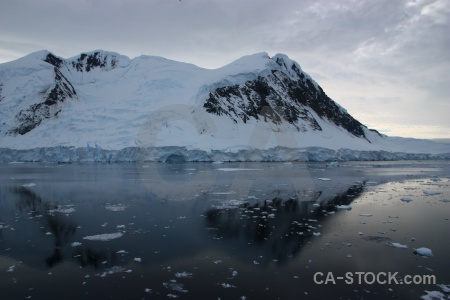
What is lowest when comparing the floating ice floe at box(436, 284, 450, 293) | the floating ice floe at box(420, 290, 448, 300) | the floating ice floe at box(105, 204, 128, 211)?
the floating ice floe at box(105, 204, 128, 211)

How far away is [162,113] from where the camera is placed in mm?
50281

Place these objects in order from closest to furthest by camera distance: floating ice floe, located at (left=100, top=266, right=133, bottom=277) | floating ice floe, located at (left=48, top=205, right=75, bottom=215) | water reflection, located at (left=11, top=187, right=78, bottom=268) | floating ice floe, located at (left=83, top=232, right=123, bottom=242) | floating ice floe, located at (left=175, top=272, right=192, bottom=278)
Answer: floating ice floe, located at (left=175, top=272, right=192, bottom=278), floating ice floe, located at (left=100, top=266, right=133, bottom=277), water reflection, located at (left=11, top=187, right=78, bottom=268), floating ice floe, located at (left=83, top=232, right=123, bottom=242), floating ice floe, located at (left=48, top=205, right=75, bottom=215)

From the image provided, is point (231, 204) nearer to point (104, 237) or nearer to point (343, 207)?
point (343, 207)

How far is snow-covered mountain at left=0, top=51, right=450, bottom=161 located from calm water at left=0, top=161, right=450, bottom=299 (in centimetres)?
3103

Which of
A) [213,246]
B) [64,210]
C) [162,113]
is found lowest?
[64,210]

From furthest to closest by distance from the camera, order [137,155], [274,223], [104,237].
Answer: [137,155] → [274,223] → [104,237]

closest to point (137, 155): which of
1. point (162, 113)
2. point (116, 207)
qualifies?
point (162, 113)

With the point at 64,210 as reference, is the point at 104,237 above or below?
above

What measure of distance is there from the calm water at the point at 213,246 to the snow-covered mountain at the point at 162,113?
31.0 metres

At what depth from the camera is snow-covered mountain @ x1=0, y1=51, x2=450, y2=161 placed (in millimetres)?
44031

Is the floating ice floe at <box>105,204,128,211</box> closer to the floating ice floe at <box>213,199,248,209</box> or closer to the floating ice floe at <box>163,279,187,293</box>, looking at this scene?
the floating ice floe at <box>213,199,248,209</box>

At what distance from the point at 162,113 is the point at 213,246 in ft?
145

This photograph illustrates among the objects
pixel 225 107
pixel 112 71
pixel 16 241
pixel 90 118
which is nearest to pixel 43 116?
pixel 90 118

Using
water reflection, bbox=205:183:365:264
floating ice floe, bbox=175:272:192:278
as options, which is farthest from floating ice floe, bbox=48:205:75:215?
floating ice floe, bbox=175:272:192:278
